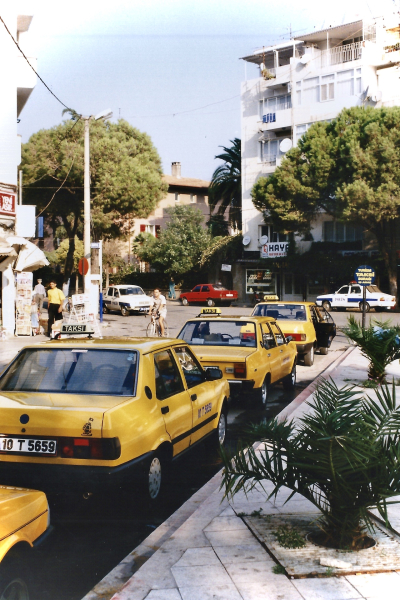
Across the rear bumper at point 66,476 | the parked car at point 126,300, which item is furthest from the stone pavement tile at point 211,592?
the parked car at point 126,300

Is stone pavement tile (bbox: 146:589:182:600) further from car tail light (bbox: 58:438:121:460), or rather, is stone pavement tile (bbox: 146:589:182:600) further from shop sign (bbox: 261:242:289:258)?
shop sign (bbox: 261:242:289:258)

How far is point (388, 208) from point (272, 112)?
15.0 meters

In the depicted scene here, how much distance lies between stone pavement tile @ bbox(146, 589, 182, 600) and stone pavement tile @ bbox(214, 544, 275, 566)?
1.68 feet

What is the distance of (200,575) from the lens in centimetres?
413

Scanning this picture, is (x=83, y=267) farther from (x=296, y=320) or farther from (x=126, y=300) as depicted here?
(x=126, y=300)

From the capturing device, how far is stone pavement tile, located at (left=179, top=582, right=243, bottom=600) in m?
3.82

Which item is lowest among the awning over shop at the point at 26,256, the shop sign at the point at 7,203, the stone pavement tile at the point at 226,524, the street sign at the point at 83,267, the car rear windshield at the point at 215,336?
the stone pavement tile at the point at 226,524

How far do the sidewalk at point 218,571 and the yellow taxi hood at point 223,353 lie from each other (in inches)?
174

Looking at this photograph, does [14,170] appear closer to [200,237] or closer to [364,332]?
[364,332]

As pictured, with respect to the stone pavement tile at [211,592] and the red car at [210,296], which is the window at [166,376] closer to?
the stone pavement tile at [211,592]

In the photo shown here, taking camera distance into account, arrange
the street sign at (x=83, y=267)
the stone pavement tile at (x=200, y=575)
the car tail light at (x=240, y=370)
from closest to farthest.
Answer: the stone pavement tile at (x=200, y=575), the car tail light at (x=240, y=370), the street sign at (x=83, y=267)

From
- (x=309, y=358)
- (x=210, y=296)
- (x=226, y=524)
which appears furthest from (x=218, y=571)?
(x=210, y=296)

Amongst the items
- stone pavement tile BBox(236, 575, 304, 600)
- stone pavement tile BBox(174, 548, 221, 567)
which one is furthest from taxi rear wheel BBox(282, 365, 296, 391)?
stone pavement tile BBox(236, 575, 304, 600)

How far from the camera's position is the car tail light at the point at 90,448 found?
16.4 ft
